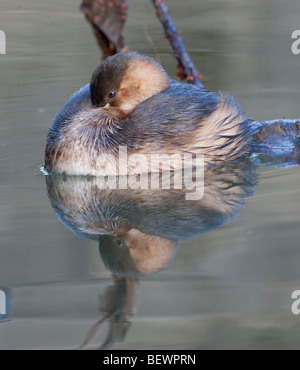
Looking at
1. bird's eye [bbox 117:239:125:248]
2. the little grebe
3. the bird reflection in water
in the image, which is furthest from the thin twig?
bird's eye [bbox 117:239:125:248]

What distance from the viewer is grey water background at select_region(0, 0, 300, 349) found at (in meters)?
4.05

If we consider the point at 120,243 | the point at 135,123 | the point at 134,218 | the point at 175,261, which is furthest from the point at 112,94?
the point at 175,261

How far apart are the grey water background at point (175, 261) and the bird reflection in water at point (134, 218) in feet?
0.26

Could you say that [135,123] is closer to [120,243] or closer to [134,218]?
[134,218]

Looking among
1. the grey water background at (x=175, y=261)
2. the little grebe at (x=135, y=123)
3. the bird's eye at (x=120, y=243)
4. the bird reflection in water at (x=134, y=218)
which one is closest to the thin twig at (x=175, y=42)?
the grey water background at (x=175, y=261)

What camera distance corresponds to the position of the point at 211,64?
31.4 ft

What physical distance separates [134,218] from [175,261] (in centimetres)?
85

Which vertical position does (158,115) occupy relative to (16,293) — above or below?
above

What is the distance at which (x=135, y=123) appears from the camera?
648cm

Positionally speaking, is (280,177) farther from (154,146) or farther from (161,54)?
(161,54)

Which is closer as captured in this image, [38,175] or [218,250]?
[218,250]

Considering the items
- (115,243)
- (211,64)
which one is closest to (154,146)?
(115,243)

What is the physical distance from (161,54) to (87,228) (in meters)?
5.10

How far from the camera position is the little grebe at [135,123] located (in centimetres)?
645
